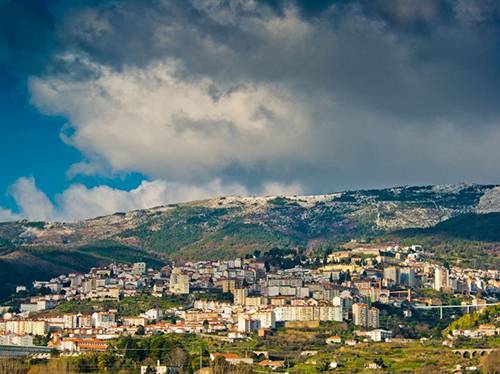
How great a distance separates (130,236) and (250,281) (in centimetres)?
7942

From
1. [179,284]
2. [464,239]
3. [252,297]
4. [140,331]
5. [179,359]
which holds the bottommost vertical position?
[179,359]

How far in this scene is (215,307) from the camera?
339ft

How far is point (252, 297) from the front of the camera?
105 metres

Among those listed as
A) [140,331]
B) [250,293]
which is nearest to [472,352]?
[140,331]

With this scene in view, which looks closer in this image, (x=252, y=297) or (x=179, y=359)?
(x=179, y=359)

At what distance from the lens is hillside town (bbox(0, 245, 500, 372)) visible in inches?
3484

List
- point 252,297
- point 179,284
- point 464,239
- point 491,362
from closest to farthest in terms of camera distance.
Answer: point 491,362, point 252,297, point 179,284, point 464,239

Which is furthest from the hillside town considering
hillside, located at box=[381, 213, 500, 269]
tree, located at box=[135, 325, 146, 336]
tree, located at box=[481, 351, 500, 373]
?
tree, located at box=[481, 351, 500, 373]

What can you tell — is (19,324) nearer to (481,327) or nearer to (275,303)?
(275,303)

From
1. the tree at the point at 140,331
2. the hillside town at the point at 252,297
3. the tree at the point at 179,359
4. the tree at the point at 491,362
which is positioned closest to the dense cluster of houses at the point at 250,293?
the hillside town at the point at 252,297

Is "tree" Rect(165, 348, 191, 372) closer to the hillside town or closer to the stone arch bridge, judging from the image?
the hillside town

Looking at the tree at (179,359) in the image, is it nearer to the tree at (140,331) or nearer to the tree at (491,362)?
the tree at (140,331)

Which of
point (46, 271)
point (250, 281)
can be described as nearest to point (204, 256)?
point (46, 271)

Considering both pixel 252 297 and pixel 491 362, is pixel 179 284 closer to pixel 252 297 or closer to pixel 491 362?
pixel 252 297
